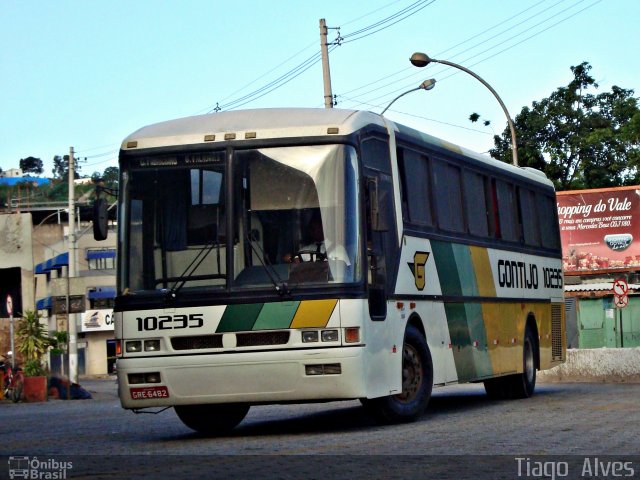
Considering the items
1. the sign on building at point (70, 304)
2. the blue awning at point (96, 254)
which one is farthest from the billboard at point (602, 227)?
the blue awning at point (96, 254)

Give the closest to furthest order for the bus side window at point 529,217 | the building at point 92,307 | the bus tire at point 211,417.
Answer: the bus tire at point 211,417
the bus side window at point 529,217
the building at point 92,307

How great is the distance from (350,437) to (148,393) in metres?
2.16

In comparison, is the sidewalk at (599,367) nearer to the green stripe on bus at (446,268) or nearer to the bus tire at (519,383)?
the bus tire at (519,383)

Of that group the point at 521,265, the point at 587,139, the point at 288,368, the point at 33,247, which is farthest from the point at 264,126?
the point at 33,247

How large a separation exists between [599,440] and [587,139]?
54.4m

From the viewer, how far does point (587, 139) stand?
64.8m

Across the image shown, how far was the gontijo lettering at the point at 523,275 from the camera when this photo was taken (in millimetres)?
19609

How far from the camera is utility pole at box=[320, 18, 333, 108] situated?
34.3 m

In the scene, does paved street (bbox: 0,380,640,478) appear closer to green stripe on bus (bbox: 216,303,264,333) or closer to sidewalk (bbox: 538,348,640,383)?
green stripe on bus (bbox: 216,303,264,333)

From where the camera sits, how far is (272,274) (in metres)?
13.5

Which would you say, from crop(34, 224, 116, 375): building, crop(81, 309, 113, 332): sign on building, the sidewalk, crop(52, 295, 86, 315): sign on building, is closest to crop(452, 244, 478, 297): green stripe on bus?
the sidewalk

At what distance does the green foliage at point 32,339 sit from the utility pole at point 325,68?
1646 centimetres

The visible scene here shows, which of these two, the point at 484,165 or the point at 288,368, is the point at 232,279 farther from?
the point at 484,165

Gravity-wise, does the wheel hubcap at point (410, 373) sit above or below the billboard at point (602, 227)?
below
